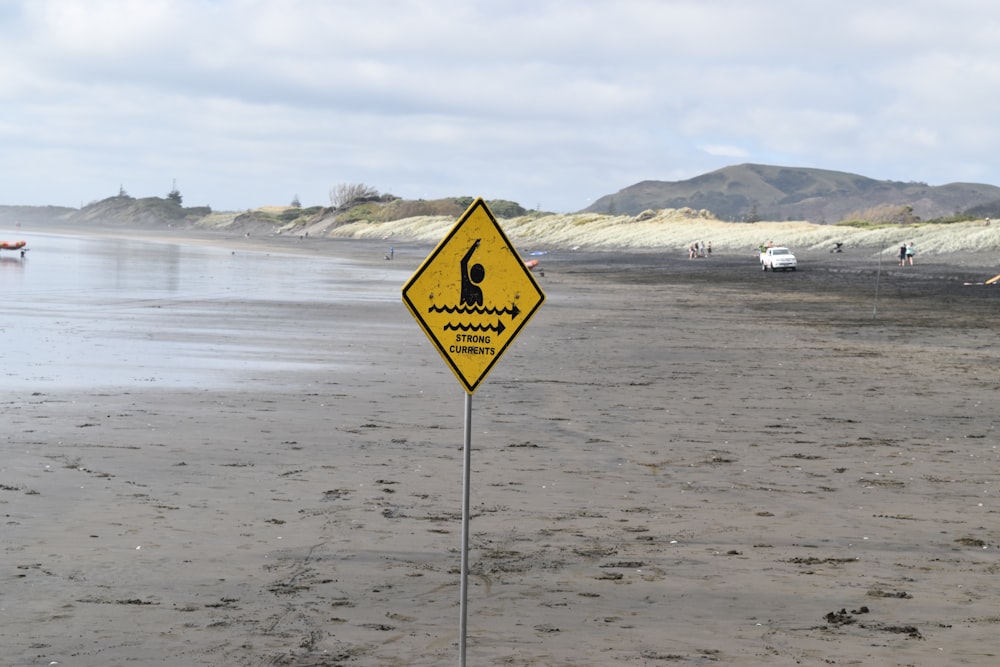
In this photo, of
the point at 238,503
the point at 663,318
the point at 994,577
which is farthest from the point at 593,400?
the point at 663,318

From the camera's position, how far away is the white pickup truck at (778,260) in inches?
2448

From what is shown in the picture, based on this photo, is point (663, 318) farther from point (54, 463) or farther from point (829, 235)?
point (829, 235)

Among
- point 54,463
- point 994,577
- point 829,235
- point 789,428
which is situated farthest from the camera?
point 829,235

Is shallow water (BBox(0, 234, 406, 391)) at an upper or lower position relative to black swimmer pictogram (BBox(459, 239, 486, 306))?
lower

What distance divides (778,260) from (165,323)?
133 ft

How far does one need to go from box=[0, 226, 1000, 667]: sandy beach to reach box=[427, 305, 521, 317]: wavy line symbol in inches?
73.5

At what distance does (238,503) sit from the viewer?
34.7 ft

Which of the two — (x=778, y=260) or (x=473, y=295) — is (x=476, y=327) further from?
(x=778, y=260)

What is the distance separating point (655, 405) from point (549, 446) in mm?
3525

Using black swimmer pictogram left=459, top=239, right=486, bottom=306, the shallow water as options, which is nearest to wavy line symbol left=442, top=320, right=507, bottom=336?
black swimmer pictogram left=459, top=239, right=486, bottom=306

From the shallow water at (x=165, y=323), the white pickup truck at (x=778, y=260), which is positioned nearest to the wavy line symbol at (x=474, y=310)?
the shallow water at (x=165, y=323)

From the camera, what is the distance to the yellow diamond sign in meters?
6.74

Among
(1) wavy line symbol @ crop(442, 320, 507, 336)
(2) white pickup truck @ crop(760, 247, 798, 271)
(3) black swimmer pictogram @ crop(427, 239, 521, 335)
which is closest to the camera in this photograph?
(3) black swimmer pictogram @ crop(427, 239, 521, 335)

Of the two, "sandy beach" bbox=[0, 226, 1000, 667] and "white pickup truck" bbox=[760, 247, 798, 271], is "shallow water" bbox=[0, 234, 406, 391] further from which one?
"white pickup truck" bbox=[760, 247, 798, 271]
